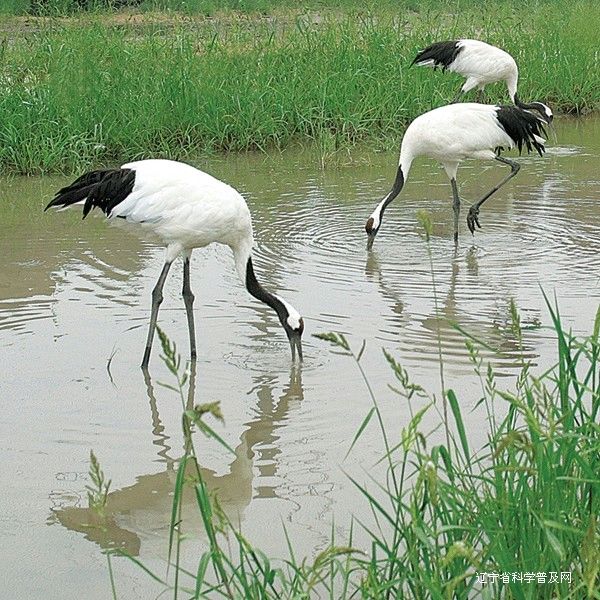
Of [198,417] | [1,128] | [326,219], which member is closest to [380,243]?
[326,219]

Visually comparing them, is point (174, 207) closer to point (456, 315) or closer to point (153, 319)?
point (153, 319)

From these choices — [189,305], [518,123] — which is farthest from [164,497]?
[518,123]

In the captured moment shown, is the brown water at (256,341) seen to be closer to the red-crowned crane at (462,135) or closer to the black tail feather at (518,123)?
the red-crowned crane at (462,135)

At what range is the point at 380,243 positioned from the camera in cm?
838

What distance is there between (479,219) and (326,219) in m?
1.12

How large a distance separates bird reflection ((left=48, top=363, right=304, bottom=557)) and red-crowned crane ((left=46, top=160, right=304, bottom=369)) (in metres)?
0.90

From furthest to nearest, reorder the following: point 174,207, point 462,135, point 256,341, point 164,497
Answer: point 462,135 → point 256,341 → point 174,207 → point 164,497

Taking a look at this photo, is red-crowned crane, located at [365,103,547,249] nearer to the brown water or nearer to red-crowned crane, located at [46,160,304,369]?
the brown water

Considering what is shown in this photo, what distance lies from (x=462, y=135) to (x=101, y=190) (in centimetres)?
344

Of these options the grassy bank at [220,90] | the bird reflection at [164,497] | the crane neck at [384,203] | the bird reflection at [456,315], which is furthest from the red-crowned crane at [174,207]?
the grassy bank at [220,90]

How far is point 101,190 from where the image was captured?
6.09 metres

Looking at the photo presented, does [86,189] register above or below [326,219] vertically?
above

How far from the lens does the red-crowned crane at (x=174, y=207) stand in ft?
19.6

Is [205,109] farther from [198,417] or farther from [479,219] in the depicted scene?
[198,417]
